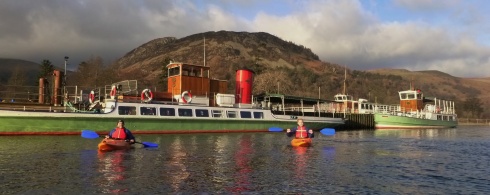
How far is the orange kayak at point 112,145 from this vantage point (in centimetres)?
2327

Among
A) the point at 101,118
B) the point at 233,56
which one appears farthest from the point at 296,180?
the point at 233,56

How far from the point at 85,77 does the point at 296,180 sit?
73.4 m

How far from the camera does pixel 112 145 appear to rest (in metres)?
23.5

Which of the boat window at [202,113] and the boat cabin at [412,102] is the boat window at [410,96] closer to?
the boat cabin at [412,102]

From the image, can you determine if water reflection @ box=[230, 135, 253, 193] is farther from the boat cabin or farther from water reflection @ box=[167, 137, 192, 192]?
the boat cabin

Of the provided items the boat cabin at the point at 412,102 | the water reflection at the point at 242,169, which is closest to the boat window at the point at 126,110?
the water reflection at the point at 242,169

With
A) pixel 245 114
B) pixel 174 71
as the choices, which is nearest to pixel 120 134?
pixel 174 71

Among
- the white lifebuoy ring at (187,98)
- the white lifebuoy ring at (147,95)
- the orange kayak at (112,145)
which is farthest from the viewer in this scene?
the white lifebuoy ring at (187,98)

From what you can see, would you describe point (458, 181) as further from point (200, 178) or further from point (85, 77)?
point (85, 77)

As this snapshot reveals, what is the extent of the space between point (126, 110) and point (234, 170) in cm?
1946

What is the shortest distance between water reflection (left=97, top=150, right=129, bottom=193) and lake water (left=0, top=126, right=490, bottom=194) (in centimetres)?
4

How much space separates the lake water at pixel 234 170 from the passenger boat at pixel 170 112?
15.7 ft

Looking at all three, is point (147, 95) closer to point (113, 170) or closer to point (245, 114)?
point (245, 114)

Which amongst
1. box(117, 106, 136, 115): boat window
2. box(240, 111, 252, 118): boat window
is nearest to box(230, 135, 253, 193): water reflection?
box(117, 106, 136, 115): boat window
